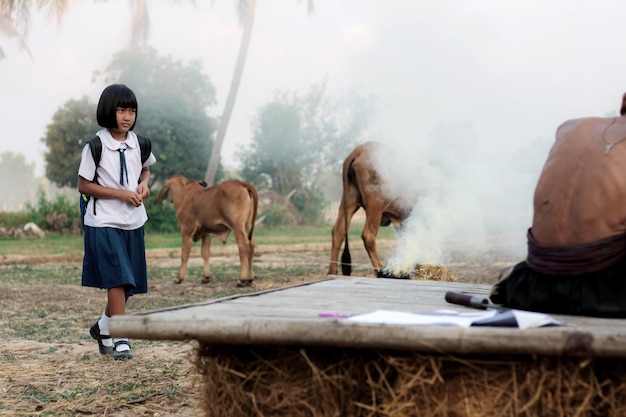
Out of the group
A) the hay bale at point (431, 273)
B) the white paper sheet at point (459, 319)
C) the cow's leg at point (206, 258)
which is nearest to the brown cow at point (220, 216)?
the cow's leg at point (206, 258)

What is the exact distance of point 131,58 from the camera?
30969mm

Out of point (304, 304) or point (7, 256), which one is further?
point (7, 256)

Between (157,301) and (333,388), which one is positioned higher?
(333,388)

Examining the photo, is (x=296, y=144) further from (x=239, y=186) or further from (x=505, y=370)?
(x=505, y=370)

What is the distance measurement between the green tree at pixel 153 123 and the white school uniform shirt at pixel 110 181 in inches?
1003

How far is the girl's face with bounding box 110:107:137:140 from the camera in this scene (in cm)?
487

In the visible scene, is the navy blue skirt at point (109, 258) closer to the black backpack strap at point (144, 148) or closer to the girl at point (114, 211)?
the girl at point (114, 211)

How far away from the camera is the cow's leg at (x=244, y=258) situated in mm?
10258

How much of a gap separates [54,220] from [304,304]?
21929mm

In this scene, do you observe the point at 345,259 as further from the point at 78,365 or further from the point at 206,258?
the point at 78,365

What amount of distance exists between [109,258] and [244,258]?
216 inches

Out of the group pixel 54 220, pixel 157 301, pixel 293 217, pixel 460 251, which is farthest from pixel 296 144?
pixel 157 301

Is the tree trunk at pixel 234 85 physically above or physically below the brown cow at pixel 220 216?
above

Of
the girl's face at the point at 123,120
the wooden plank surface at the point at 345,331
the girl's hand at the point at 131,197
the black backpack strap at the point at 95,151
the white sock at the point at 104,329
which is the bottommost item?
the white sock at the point at 104,329
